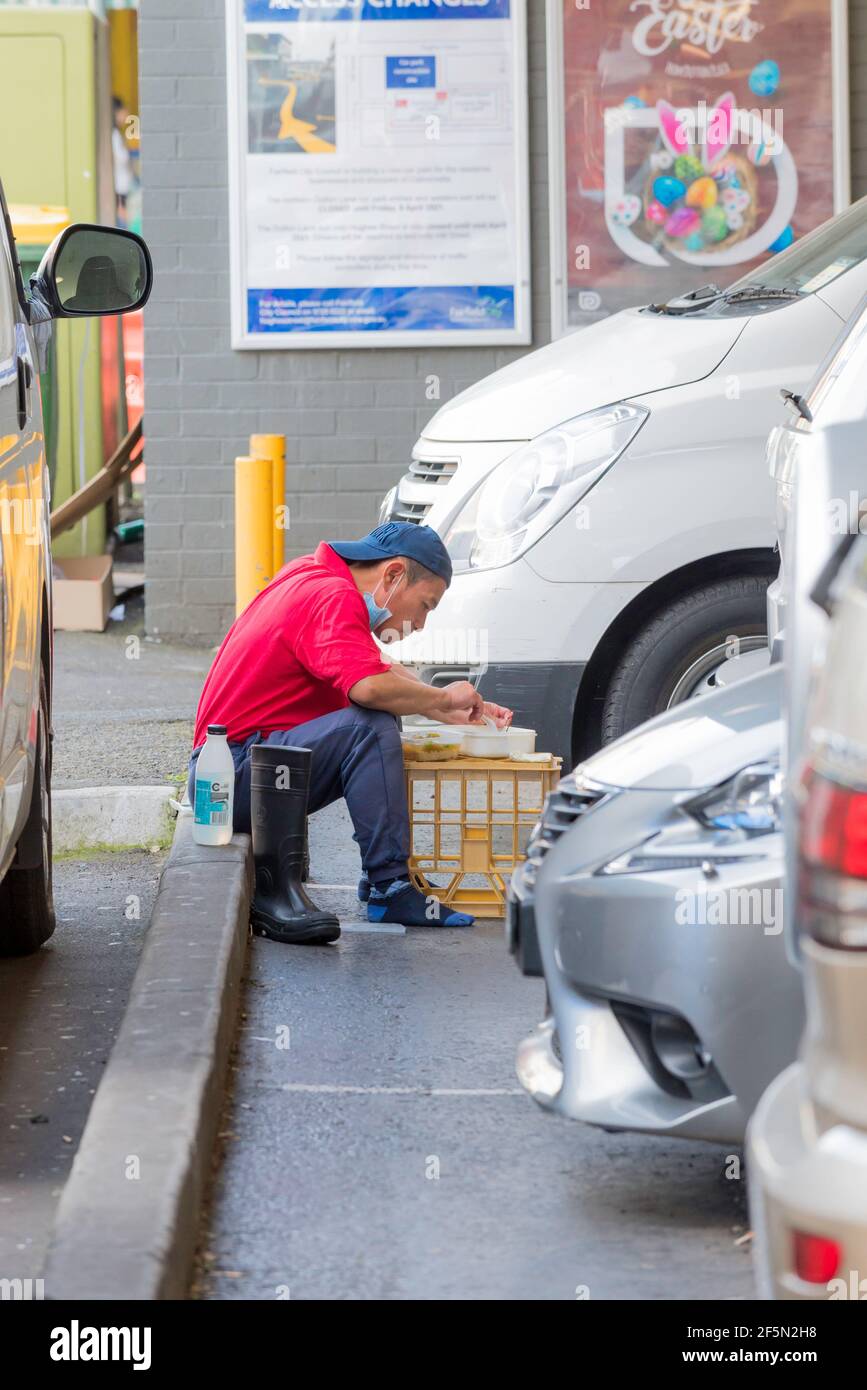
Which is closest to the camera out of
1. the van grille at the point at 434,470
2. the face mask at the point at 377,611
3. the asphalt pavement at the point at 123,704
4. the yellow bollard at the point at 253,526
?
the face mask at the point at 377,611

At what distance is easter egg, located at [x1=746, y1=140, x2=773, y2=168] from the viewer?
10047 mm

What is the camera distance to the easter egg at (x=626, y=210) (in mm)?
10047

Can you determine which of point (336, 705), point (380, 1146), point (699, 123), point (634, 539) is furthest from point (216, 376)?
point (380, 1146)

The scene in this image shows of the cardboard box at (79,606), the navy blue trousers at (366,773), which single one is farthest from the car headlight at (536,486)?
the cardboard box at (79,606)

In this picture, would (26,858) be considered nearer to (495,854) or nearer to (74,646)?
(495,854)

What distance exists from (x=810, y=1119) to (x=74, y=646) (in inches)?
336

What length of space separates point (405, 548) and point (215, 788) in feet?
2.84

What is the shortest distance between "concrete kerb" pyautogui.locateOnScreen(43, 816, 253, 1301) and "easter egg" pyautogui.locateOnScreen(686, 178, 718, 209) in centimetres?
584

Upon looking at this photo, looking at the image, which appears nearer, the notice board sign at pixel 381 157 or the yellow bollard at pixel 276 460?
the yellow bollard at pixel 276 460

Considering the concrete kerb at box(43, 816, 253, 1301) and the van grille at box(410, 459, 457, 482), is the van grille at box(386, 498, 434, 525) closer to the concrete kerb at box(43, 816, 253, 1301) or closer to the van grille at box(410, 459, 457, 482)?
the van grille at box(410, 459, 457, 482)

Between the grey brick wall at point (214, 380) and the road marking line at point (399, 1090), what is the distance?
20.7 feet

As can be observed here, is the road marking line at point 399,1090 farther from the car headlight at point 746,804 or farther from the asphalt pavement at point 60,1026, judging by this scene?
the car headlight at point 746,804

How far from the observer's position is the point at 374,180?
1003 centimetres
